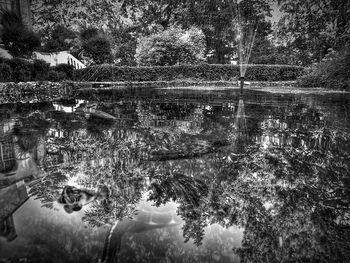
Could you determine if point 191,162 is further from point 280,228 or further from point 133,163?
point 280,228

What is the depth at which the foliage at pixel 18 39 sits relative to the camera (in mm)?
11523

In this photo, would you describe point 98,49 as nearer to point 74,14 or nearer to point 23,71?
point 74,14

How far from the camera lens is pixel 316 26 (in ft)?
53.9

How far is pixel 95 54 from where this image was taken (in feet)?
70.1

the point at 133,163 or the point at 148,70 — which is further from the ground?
the point at 148,70

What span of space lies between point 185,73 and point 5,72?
13.4 meters

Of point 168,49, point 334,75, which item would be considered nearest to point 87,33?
point 168,49

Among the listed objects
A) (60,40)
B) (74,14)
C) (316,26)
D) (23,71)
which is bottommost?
(23,71)

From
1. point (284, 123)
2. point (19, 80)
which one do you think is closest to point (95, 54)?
point (19, 80)

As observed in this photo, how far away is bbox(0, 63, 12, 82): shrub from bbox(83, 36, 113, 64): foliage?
13135 millimetres

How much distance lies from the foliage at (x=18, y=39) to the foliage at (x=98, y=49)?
842 centimetres

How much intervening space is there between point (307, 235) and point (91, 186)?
115cm

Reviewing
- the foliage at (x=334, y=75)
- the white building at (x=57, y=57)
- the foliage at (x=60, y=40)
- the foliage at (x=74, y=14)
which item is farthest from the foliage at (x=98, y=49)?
the foliage at (x=334, y=75)

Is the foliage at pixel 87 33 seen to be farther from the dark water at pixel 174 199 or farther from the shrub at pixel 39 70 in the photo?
the dark water at pixel 174 199
